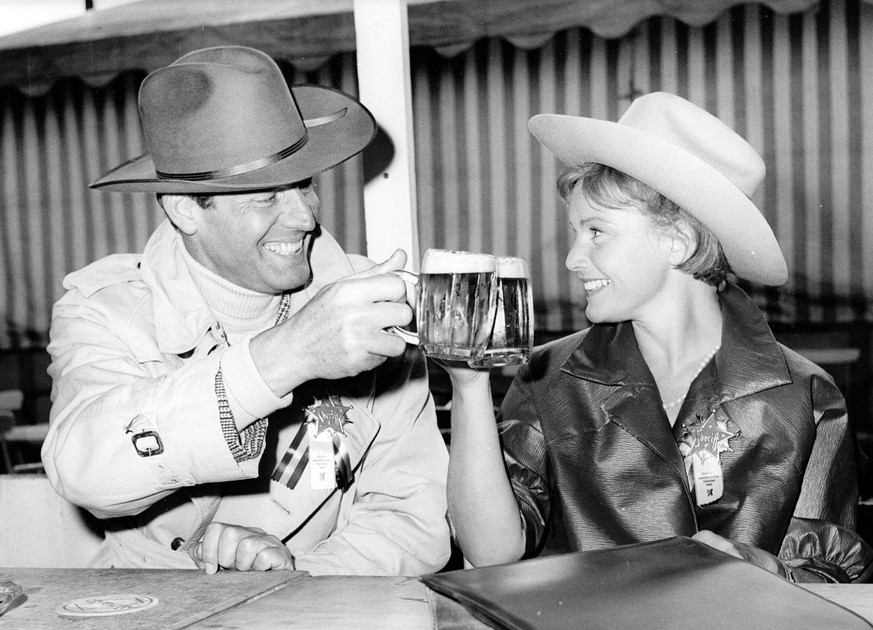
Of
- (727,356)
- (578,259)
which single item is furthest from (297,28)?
(727,356)

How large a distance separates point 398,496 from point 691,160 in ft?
3.22

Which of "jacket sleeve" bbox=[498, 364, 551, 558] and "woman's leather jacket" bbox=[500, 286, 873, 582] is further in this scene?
"jacket sleeve" bbox=[498, 364, 551, 558]

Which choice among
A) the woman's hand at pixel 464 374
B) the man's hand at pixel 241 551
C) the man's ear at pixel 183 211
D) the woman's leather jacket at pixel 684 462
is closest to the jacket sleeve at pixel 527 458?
the woman's leather jacket at pixel 684 462

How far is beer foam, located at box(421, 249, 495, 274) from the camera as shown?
1.32 metres

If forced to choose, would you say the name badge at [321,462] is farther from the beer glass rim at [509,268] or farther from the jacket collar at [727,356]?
the beer glass rim at [509,268]

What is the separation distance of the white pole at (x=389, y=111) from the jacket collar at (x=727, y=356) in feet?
2.07

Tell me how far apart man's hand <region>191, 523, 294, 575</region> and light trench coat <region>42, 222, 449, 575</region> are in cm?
11

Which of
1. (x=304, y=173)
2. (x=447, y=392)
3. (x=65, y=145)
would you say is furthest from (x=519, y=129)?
(x=304, y=173)

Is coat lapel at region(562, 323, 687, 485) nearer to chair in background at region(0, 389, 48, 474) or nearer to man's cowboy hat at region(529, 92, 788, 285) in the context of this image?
man's cowboy hat at region(529, 92, 788, 285)

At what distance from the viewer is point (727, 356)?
188 centimetres

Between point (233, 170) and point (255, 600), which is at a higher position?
point (233, 170)

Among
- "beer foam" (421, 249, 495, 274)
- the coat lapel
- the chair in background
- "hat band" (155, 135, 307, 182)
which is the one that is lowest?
the chair in background

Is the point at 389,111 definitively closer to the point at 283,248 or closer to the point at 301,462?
the point at 283,248

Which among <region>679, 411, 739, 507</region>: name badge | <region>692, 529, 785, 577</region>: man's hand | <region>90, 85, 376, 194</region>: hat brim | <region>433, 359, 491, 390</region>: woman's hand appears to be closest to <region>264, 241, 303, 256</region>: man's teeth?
<region>90, 85, 376, 194</region>: hat brim
